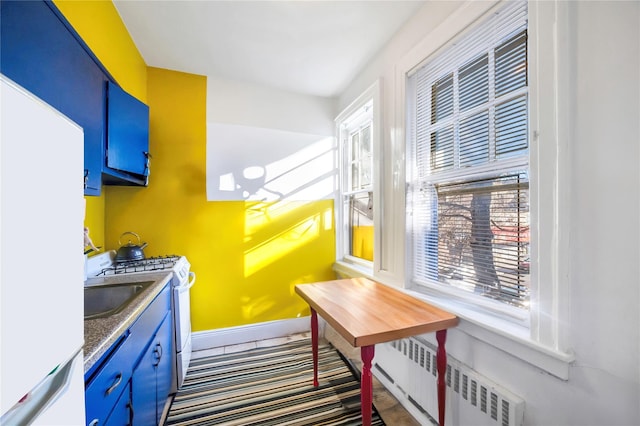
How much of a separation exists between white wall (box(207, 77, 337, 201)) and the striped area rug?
1530 mm

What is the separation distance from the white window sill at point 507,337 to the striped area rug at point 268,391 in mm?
859

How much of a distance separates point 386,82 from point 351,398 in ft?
7.81

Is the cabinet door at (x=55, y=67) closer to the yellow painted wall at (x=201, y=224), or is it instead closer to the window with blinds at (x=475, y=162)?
the yellow painted wall at (x=201, y=224)

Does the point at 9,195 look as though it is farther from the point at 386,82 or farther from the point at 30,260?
the point at 386,82

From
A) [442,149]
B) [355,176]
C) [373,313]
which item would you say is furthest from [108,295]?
[355,176]

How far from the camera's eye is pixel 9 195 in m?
0.37

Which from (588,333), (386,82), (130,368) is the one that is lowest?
(130,368)

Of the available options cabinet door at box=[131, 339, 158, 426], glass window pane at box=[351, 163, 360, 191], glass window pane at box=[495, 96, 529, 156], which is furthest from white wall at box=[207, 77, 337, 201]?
glass window pane at box=[495, 96, 529, 156]

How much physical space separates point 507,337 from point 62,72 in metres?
2.24

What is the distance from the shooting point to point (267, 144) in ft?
8.65

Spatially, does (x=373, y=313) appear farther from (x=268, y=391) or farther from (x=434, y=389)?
(x=268, y=391)

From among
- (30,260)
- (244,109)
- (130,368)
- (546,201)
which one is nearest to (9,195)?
(30,260)

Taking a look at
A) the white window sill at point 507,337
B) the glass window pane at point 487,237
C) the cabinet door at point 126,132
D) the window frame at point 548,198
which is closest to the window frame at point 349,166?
the glass window pane at point 487,237

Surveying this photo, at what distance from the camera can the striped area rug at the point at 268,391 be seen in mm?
1604
